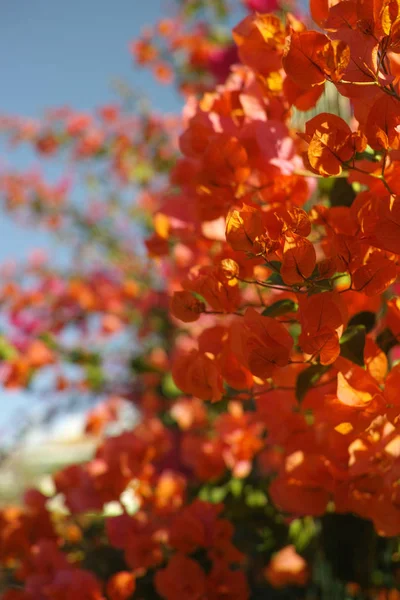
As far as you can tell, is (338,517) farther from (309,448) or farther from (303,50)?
(303,50)

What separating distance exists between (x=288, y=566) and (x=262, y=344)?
48 cm

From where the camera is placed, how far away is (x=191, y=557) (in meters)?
0.59

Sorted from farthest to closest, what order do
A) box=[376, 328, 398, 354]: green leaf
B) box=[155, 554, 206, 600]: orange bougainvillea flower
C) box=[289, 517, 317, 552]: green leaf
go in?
box=[289, 517, 317, 552]: green leaf → box=[155, 554, 206, 600]: orange bougainvillea flower → box=[376, 328, 398, 354]: green leaf

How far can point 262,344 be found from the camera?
0.37 meters

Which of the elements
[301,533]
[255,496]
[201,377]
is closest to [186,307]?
[201,377]

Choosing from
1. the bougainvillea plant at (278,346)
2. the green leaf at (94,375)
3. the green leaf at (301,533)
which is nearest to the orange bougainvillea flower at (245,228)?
the bougainvillea plant at (278,346)

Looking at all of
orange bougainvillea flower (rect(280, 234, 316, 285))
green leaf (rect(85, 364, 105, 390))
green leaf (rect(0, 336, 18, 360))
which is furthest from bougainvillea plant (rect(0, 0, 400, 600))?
green leaf (rect(85, 364, 105, 390))

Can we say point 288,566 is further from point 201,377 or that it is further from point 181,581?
point 201,377

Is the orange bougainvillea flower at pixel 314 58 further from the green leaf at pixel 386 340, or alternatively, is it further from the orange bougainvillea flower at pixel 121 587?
the orange bougainvillea flower at pixel 121 587

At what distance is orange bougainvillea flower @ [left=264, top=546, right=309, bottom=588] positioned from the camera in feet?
2.39

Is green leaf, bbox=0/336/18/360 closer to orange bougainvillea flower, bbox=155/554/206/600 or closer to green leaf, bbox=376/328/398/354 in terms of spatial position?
orange bougainvillea flower, bbox=155/554/206/600

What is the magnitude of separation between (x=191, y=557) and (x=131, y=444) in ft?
0.54

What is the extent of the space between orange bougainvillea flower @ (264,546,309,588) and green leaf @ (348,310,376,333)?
38cm

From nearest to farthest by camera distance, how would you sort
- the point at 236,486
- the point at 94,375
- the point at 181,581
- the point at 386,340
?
the point at 386,340
the point at 181,581
the point at 236,486
the point at 94,375
